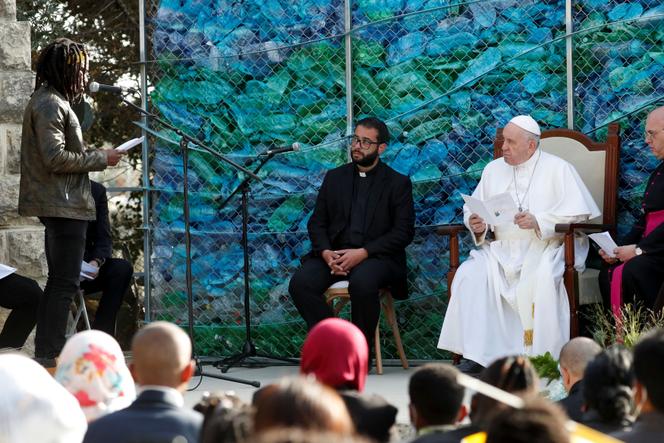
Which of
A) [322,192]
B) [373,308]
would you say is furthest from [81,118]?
[373,308]

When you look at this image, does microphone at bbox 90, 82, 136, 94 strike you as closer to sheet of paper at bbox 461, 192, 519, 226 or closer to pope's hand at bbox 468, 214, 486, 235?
sheet of paper at bbox 461, 192, 519, 226

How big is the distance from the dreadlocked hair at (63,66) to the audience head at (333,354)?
357cm

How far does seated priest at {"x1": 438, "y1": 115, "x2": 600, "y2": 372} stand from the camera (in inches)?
285

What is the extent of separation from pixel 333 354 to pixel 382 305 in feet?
15.4

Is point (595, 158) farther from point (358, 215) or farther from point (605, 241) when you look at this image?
point (358, 215)

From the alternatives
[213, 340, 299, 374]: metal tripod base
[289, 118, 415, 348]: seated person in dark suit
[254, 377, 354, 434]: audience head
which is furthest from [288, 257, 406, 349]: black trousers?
[254, 377, 354, 434]: audience head

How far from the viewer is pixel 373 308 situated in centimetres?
763

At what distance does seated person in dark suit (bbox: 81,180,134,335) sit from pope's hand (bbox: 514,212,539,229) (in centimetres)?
255

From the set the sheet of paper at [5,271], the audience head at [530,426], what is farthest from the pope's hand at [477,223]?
the audience head at [530,426]

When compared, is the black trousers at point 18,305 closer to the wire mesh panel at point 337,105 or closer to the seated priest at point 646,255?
the wire mesh panel at point 337,105

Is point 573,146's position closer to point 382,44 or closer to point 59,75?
point 382,44

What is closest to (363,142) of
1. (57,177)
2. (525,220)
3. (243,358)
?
(525,220)

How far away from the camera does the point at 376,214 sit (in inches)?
320

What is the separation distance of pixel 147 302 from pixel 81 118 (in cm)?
185
